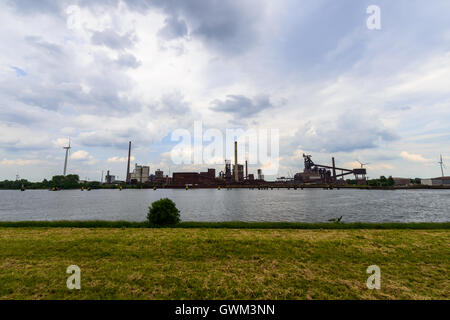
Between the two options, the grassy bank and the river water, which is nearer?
the grassy bank

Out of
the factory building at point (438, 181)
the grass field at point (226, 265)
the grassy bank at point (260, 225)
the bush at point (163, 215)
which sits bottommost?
the grass field at point (226, 265)

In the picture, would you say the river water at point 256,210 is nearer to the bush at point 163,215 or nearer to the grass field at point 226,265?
the bush at point 163,215

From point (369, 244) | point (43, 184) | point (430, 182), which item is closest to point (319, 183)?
point (430, 182)

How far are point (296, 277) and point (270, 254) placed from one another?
1.82m

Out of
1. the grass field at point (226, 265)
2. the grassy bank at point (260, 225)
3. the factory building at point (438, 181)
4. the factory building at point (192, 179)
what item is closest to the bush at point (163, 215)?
the grassy bank at point (260, 225)

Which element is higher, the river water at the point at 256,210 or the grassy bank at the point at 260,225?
the grassy bank at the point at 260,225

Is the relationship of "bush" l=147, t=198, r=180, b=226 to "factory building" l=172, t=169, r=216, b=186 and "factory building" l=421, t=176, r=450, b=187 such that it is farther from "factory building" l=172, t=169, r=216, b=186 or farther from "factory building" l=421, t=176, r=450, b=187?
"factory building" l=421, t=176, r=450, b=187

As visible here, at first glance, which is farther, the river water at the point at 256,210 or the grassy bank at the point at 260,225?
the river water at the point at 256,210

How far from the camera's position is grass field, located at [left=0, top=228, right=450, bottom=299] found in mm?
5750

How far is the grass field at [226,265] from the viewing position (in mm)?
5750

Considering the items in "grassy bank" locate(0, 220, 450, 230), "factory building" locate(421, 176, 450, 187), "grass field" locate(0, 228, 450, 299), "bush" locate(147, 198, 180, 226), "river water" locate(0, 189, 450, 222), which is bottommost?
"river water" locate(0, 189, 450, 222)

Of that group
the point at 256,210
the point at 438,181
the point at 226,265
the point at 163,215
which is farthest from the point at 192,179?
the point at 438,181

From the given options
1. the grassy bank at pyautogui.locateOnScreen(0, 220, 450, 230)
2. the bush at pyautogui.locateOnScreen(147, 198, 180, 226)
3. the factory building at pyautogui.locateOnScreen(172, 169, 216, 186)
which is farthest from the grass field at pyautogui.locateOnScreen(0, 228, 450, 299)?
the factory building at pyautogui.locateOnScreen(172, 169, 216, 186)

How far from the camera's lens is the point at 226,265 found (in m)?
7.39
